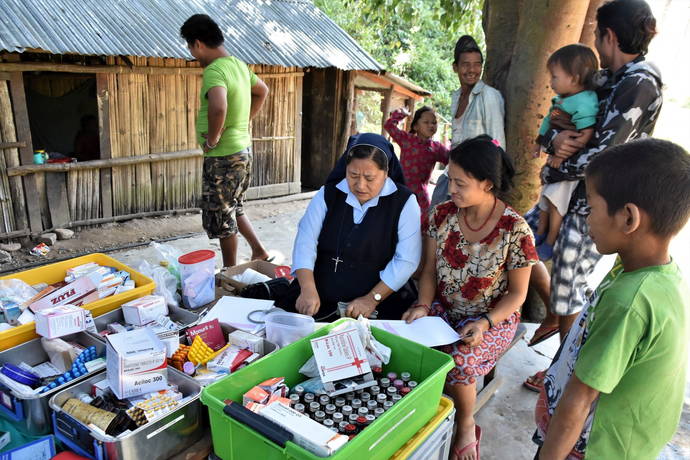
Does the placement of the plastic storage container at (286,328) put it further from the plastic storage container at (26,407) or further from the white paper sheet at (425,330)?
the plastic storage container at (26,407)

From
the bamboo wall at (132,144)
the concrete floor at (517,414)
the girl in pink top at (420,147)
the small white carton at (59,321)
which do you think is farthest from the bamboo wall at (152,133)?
the small white carton at (59,321)

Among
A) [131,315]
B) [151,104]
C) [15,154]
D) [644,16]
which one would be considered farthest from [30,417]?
[151,104]

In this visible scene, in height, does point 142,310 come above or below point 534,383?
above

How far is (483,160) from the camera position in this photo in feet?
7.53

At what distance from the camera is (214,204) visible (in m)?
4.18

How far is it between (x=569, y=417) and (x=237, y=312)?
1517 mm

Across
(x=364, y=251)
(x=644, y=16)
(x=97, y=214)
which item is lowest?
(x=97, y=214)

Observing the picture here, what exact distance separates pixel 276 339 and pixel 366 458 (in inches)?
29.9

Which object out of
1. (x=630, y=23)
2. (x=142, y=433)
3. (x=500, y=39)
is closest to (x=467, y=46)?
(x=500, y=39)

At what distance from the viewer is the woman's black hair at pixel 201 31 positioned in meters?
3.82

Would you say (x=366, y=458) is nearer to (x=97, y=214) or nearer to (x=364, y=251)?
(x=364, y=251)

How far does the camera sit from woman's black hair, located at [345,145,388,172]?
8.32 feet

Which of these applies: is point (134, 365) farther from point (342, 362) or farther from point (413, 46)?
point (413, 46)

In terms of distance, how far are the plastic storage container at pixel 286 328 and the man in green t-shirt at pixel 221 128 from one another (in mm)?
2235
